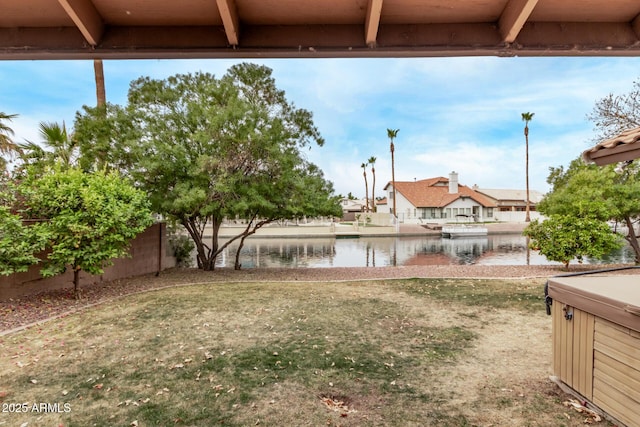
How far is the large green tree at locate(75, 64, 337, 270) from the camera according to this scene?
7.93m

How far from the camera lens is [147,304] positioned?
607 cm

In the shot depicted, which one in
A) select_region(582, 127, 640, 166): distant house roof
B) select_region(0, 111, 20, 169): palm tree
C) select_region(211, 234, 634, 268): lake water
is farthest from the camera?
select_region(211, 234, 634, 268): lake water

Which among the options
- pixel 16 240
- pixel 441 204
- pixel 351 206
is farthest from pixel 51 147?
pixel 351 206

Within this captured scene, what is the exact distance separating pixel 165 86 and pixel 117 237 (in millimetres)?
4594

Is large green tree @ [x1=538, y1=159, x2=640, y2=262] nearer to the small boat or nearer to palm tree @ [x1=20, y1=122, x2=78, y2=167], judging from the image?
palm tree @ [x1=20, y1=122, x2=78, y2=167]

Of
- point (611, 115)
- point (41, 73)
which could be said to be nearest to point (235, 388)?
point (611, 115)

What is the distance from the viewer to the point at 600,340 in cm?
244

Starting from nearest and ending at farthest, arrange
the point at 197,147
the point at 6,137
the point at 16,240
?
the point at 16,240, the point at 197,147, the point at 6,137

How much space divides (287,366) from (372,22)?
3.26m

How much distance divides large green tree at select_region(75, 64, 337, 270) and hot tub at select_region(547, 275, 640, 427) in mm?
6491

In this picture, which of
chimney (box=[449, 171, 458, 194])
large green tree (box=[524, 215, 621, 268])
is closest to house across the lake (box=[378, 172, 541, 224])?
chimney (box=[449, 171, 458, 194])

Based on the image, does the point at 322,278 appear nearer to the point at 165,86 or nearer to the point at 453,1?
the point at 165,86

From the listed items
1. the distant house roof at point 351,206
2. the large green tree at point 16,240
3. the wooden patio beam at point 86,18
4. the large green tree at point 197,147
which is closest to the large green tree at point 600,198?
the large green tree at point 197,147

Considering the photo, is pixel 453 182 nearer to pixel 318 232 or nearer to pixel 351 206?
pixel 318 232
